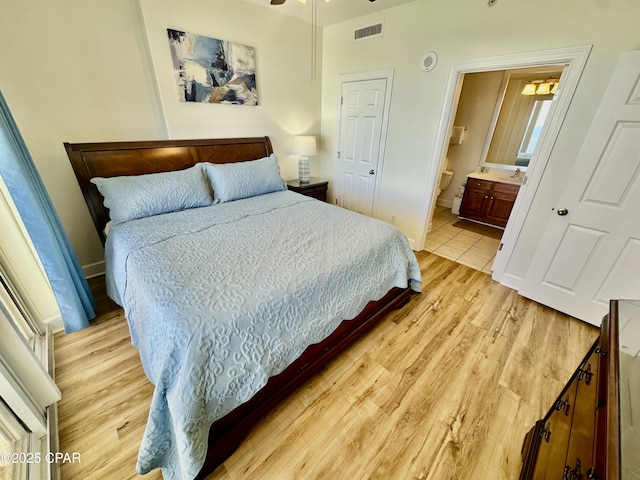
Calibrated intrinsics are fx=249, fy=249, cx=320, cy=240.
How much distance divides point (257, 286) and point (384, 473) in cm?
106

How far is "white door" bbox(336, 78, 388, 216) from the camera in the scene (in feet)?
9.95

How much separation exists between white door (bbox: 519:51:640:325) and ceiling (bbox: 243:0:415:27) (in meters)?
2.01

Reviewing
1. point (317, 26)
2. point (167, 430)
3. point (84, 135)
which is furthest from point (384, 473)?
point (317, 26)

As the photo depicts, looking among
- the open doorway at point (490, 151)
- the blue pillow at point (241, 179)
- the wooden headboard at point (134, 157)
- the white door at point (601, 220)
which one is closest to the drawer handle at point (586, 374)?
the white door at point (601, 220)

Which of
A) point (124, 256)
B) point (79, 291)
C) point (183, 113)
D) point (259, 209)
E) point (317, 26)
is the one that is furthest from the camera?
point (317, 26)

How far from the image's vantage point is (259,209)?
7.46ft

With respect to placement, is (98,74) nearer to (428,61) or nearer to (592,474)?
(428,61)

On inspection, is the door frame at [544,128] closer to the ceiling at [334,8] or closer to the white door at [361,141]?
the white door at [361,141]

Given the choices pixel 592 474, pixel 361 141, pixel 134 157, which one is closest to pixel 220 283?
pixel 592 474

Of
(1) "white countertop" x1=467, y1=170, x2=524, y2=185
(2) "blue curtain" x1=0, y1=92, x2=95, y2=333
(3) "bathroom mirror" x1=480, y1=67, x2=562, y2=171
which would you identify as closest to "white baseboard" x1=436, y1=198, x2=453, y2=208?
(1) "white countertop" x1=467, y1=170, x2=524, y2=185

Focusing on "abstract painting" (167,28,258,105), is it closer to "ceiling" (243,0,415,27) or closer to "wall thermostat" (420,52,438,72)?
"ceiling" (243,0,415,27)

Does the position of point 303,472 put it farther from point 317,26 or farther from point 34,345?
point 317,26

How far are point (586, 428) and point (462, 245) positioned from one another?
2.86 metres

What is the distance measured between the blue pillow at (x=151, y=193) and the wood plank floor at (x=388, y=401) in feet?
2.81
